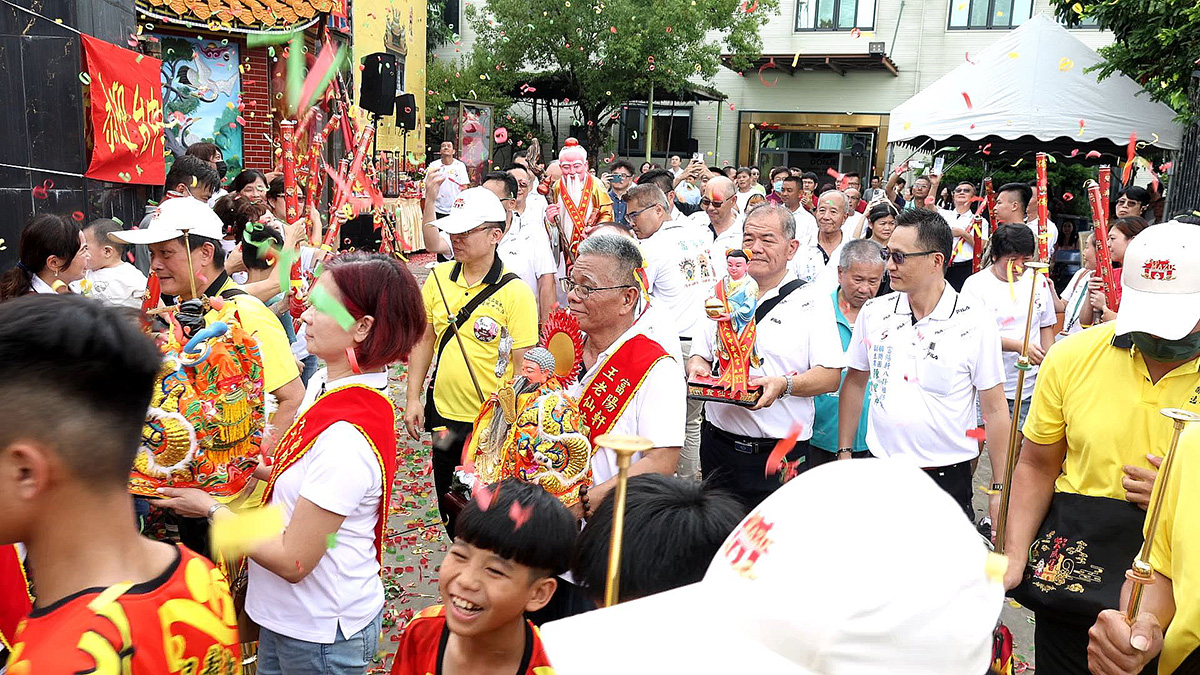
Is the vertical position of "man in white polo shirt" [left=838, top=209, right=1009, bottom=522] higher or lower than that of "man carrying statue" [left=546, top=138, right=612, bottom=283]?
lower

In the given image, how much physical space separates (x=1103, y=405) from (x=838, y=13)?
81.2 feet

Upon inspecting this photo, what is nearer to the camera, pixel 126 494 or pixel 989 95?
pixel 126 494

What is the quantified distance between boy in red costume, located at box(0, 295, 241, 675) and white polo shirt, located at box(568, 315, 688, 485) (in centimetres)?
162

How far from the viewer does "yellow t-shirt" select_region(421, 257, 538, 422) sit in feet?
13.9

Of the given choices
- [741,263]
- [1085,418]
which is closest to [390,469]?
[1085,418]

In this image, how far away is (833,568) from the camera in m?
1.05

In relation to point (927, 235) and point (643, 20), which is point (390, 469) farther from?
point (643, 20)

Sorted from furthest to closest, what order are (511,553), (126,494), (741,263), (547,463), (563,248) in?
(563,248), (741,263), (547,463), (511,553), (126,494)

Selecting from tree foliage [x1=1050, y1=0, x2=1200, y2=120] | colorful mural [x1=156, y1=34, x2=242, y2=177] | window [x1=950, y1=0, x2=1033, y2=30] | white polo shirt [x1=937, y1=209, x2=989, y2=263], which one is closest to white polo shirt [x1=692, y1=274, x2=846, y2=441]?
white polo shirt [x1=937, y1=209, x2=989, y2=263]

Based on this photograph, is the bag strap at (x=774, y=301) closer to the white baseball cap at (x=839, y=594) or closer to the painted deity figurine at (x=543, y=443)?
the painted deity figurine at (x=543, y=443)

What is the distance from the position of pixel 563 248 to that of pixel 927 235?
140 inches

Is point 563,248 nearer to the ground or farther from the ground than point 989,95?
nearer to the ground

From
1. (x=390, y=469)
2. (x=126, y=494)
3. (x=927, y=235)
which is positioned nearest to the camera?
(x=126, y=494)

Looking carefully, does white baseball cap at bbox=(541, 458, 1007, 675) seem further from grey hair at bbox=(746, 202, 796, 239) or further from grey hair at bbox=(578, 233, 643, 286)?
grey hair at bbox=(746, 202, 796, 239)
